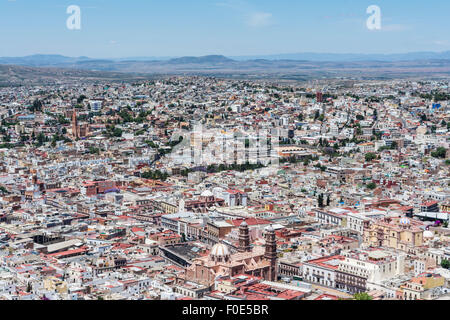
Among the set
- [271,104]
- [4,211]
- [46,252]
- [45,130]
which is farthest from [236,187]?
[271,104]

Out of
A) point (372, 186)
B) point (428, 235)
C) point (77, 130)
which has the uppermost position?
point (77, 130)

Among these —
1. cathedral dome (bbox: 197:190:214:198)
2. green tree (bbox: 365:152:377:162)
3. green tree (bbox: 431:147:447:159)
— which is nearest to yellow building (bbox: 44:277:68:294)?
cathedral dome (bbox: 197:190:214:198)

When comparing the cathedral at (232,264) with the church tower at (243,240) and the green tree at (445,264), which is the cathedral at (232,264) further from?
the green tree at (445,264)

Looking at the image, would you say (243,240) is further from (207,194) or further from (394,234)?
(207,194)

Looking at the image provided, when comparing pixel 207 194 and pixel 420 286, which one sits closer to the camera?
pixel 420 286

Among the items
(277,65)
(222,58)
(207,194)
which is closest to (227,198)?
(207,194)
